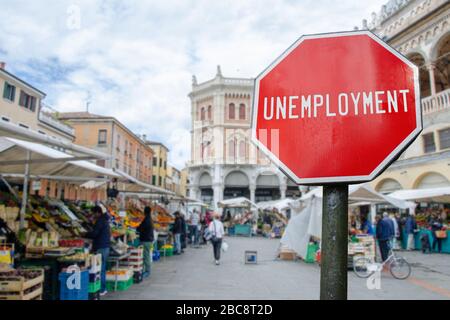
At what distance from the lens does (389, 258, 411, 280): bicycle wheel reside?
30.4 ft

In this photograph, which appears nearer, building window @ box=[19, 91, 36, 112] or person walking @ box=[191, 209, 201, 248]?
person walking @ box=[191, 209, 201, 248]

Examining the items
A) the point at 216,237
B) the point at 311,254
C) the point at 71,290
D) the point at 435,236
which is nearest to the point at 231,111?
the point at 435,236

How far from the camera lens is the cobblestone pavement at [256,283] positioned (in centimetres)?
696

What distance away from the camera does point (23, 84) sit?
2316 cm

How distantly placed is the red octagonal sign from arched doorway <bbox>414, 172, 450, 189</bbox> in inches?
762

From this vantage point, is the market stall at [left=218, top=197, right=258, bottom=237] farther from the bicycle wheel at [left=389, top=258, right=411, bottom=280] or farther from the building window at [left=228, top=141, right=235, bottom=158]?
the bicycle wheel at [left=389, top=258, right=411, bottom=280]

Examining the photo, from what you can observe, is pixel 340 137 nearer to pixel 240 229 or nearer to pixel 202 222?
pixel 202 222

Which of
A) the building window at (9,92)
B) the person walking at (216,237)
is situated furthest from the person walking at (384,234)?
the building window at (9,92)

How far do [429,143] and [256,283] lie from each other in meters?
14.9

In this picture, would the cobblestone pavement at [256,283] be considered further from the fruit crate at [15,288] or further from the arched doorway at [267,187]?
the arched doorway at [267,187]

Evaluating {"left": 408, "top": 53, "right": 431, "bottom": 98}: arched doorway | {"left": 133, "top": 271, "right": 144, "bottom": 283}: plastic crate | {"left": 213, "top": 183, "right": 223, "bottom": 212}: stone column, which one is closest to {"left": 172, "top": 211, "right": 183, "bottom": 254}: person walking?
{"left": 133, "top": 271, "right": 144, "bottom": 283}: plastic crate

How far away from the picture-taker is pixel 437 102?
60.1 feet
